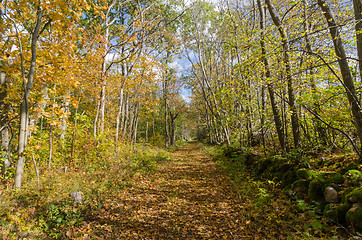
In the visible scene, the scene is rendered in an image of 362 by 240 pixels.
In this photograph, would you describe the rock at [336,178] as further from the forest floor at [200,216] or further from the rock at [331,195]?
the forest floor at [200,216]

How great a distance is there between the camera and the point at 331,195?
351cm

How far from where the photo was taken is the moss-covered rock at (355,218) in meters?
2.74

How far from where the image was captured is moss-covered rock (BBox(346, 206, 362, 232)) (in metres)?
2.74

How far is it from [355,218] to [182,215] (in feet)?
11.4

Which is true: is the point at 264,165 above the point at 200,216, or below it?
above

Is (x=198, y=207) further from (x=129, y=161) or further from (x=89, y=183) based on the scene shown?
(x=129, y=161)

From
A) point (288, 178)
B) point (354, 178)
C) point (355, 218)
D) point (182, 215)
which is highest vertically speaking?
point (354, 178)

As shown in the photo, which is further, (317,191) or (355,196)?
(317,191)

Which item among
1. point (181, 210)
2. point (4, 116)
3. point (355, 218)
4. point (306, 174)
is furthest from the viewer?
point (4, 116)

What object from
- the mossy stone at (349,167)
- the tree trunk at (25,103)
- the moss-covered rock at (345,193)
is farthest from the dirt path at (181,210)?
the tree trunk at (25,103)

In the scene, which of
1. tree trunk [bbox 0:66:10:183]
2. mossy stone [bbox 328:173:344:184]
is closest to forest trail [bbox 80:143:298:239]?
mossy stone [bbox 328:173:344:184]

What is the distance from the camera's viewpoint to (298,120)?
624cm

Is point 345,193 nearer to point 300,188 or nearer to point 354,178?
point 354,178

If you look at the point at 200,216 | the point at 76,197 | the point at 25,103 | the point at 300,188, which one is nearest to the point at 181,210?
the point at 200,216
